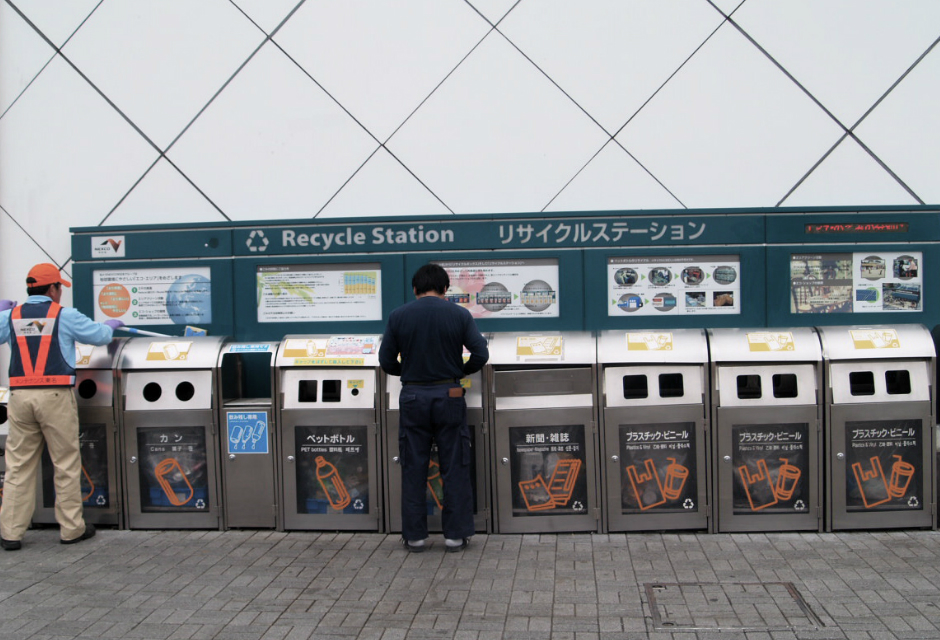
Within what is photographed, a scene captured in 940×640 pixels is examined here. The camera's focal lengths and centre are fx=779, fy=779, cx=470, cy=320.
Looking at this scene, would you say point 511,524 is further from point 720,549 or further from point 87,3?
point 87,3

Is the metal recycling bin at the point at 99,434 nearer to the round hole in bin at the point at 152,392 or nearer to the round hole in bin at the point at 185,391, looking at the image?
the round hole in bin at the point at 152,392

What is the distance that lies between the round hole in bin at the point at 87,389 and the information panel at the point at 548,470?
2.86 meters

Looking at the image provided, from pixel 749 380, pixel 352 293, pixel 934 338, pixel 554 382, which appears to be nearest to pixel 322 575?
pixel 554 382

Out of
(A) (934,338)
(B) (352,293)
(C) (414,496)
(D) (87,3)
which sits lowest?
(C) (414,496)

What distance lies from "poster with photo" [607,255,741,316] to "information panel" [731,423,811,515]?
111 cm

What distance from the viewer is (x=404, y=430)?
472 cm

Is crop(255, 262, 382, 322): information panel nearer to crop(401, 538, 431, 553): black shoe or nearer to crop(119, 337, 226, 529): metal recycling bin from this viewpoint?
crop(119, 337, 226, 529): metal recycling bin

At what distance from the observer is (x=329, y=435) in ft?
16.9

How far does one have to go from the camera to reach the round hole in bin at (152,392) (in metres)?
5.30

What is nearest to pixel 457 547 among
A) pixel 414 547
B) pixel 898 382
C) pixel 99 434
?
pixel 414 547

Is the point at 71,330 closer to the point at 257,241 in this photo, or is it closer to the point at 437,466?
the point at 257,241

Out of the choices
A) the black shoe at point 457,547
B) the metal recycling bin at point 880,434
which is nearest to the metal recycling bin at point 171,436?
the black shoe at point 457,547

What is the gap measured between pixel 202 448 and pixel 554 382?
2.41 metres

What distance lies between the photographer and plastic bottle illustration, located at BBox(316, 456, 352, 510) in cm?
515
